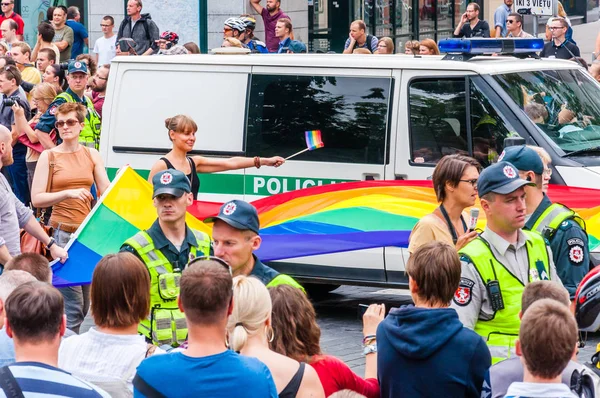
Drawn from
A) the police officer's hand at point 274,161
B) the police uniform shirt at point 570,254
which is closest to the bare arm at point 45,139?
the police officer's hand at point 274,161

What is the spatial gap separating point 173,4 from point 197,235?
688 inches

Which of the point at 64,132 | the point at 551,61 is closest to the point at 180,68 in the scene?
the point at 64,132

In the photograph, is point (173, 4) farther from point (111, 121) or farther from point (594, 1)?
point (594, 1)

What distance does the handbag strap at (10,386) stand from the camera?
4117mm

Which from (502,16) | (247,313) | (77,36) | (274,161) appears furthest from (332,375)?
(502,16)

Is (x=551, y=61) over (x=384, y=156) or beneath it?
over

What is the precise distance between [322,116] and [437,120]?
109 centimetres

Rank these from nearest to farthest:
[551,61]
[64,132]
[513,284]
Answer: [513,284], [64,132], [551,61]

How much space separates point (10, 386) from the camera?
13.5 ft

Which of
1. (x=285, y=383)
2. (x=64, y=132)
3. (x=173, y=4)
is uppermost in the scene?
(x=173, y=4)

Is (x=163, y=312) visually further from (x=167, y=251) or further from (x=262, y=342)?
(x=262, y=342)

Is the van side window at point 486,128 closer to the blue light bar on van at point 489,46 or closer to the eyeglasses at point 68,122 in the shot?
the blue light bar on van at point 489,46

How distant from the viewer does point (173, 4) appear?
23.5 m

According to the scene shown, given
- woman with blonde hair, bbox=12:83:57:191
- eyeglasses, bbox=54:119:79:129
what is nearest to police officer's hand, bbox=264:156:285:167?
eyeglasses, bbox=54:119:79:129
